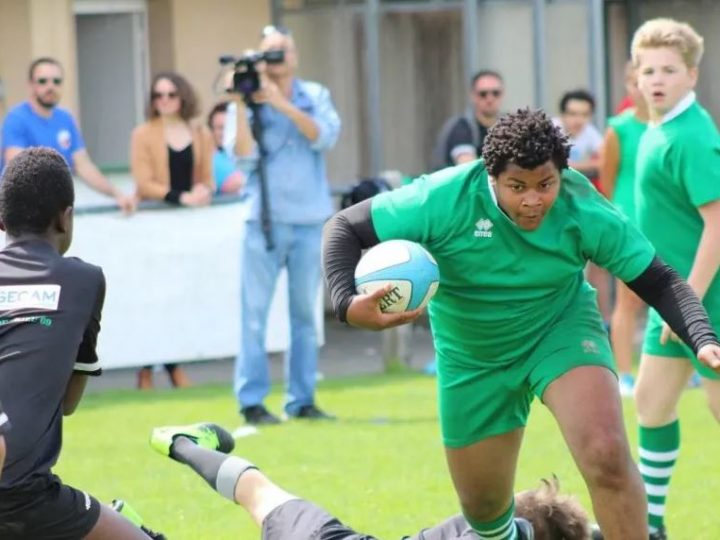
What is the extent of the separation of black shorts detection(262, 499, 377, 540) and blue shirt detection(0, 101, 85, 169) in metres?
7.15

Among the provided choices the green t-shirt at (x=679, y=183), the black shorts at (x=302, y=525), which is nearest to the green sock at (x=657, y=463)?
the green t-shirt at (x=679, y=183)

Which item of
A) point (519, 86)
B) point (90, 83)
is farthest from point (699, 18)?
point (90, 83)

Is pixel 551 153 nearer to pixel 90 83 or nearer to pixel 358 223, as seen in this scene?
pixel 358 223

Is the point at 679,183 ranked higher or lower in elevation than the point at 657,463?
higher

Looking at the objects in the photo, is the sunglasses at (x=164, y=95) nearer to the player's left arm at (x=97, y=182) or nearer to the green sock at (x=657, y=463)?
the player's left arm at (x=97, y=182)

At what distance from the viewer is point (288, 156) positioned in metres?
11.9

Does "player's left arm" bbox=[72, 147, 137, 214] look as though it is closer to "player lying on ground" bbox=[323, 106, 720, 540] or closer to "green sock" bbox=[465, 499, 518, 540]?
"player lying on ground" bbox=[323, 106, 720, 540]

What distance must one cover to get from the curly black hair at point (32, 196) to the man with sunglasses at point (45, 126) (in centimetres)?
738

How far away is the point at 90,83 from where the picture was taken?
17.7m

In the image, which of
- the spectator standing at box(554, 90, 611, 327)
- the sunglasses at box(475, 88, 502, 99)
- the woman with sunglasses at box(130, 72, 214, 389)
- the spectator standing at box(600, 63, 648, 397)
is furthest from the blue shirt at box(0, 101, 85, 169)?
the spectator standing at box(554, 90, 611, 327)

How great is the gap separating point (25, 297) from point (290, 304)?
20.4ft

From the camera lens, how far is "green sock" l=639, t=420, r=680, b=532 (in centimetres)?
790

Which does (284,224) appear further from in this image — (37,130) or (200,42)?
(200,42)

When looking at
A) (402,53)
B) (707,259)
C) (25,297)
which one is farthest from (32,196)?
(402,53)
